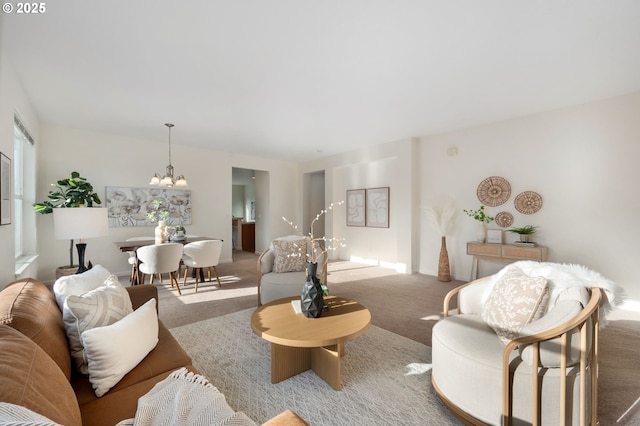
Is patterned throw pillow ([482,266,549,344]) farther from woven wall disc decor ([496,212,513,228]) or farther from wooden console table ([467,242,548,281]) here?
woven wall disc decor ([496,212,513,228])

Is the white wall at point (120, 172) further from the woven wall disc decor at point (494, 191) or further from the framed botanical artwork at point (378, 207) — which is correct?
the woven wall disc decor at point (494, 191)

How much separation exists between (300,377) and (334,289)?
7.58 feet

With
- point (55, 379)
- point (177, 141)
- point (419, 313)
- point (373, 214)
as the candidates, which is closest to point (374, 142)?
point (373, 214)

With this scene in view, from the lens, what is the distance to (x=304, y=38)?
2.33 m

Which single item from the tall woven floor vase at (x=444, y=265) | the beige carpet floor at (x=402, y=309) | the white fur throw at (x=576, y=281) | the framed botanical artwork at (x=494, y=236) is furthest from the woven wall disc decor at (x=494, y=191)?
the white fur throw at (x=576, y=281)

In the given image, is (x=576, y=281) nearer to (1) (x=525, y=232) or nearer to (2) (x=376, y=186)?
(1) (x=525, y=232)

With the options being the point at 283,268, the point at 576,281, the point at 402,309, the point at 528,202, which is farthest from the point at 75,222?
the point at 528,202

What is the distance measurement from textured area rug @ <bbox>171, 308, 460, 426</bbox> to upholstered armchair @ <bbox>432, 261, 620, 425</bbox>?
25 cm

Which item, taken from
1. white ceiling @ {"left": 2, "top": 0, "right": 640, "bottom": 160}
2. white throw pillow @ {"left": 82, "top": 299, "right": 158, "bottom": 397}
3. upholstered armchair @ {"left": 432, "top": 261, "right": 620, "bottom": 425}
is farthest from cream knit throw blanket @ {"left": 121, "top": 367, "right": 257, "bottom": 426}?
white ceiling @ {"left": 2, "top": 0, "right": 640, "bottom": 160}

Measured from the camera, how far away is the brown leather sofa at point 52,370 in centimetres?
79

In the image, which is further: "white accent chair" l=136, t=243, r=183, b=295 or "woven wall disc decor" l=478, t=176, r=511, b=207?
"woven wall disc decor" l=478, t=176, r=511, b=207

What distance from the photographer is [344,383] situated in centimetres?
199

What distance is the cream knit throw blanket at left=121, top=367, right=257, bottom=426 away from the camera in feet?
2.95

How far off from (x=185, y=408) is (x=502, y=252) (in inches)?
177
